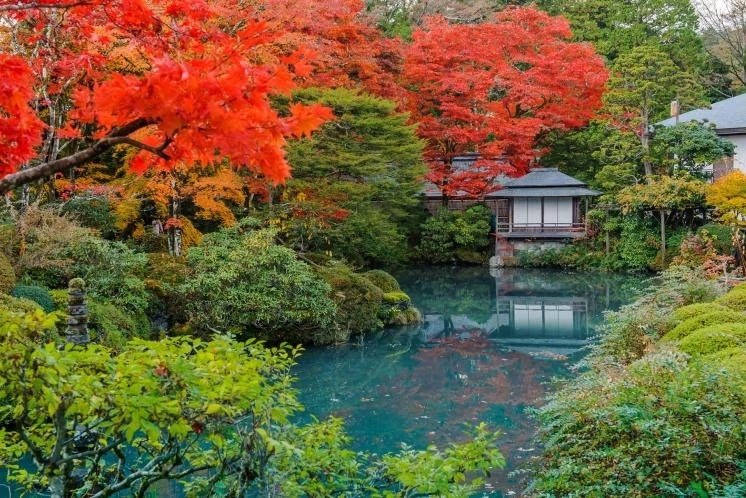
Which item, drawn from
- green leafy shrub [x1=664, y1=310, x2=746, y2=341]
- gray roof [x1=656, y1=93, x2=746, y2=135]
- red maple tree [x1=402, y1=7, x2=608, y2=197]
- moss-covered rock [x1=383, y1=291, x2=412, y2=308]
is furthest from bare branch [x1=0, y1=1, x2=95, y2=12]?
gray roof [x1=656, y1=93, x2=746, y2=135]

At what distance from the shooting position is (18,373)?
2.60 meters

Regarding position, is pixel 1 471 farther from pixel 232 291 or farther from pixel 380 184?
pixel 380 184

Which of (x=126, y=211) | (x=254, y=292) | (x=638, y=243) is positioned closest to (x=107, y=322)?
(x=254, y=292)

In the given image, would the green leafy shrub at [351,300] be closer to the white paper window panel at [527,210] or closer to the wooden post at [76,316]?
the wooden post at [76,316]

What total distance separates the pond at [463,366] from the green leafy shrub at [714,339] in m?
2.17

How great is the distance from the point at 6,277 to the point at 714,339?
9.45 metres

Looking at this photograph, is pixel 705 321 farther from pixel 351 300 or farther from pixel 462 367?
pixel 351 300

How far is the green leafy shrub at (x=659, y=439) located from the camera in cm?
439

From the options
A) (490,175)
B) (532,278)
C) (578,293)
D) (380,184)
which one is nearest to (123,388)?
(380,184)

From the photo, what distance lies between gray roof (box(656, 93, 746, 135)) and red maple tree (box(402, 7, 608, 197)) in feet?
11.0

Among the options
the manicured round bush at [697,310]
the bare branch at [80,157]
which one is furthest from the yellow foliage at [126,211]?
the bare branch at [80,157]

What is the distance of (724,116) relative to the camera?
22.1 meters

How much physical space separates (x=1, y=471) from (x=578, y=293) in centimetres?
1607

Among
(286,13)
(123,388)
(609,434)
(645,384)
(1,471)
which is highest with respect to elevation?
(286,13)
